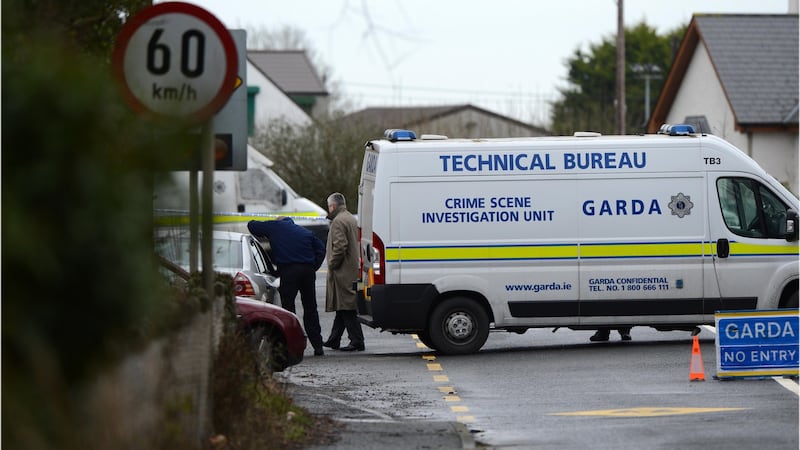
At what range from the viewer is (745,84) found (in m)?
43.7

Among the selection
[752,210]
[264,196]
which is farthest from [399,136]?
[264,196]

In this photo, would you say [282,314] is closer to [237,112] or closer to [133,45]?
[237,112]

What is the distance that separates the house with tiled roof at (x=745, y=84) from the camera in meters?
42.5

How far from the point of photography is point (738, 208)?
16.1 meters

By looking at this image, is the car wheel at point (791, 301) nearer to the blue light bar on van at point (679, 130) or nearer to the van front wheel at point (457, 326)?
the blue light bar on van at point (679, 130)

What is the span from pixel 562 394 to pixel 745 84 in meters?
32.6

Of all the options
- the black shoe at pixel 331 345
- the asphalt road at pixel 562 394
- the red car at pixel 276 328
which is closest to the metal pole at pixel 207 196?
the asphalt road at pixel 562 394

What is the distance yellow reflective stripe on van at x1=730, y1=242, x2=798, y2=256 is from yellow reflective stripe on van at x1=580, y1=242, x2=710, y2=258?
0.32 meters

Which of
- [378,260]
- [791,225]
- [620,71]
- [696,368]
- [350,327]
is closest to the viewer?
[696,368]

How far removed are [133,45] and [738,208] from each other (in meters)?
9.87

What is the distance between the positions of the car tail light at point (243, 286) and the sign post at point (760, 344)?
5502mm

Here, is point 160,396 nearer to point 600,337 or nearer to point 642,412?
point 642,412

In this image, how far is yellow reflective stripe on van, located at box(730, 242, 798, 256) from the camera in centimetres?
1606

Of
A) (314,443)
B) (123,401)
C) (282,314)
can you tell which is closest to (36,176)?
(123,401)
